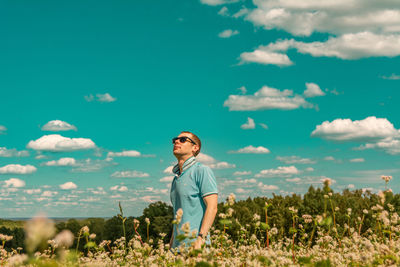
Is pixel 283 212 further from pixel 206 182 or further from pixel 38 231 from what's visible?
pixel 38 231

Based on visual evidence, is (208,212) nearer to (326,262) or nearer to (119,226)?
(326,262)

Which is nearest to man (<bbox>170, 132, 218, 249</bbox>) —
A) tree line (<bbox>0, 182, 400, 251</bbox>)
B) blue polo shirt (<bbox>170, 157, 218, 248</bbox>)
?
blue polo shirt (<bbox>170, 157, 218, 248</bbox>)

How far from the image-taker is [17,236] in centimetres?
1244

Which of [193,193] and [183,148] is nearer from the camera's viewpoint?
[193,193]

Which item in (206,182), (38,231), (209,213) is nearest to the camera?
(38,231)

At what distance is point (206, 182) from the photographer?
5.70 m

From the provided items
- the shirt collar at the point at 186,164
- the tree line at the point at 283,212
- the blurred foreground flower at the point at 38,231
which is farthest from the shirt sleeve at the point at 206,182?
the blurred foreground flower at the point at 38,231

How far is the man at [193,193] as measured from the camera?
18.2 ft

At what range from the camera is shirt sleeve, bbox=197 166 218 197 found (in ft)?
18.6

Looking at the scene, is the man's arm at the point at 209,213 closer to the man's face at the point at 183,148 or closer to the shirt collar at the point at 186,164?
the shirt collar at the point at 186,164

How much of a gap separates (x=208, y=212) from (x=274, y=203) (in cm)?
568

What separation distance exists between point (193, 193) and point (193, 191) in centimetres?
3

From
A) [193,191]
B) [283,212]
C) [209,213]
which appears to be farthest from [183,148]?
[283,212]

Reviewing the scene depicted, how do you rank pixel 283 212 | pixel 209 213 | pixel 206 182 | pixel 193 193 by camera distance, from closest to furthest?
pixel 209 213
pixel 206 182
pixel 193 193
pixel 283 212
